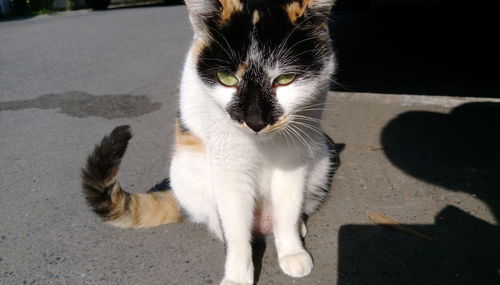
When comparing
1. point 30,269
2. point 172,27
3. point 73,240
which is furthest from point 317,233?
point 172,27

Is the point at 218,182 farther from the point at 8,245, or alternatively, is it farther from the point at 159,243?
the point at 8,245

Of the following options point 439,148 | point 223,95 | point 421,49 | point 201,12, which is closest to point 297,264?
point 223,95

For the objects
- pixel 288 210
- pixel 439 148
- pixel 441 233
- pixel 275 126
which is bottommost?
pixel 439 148

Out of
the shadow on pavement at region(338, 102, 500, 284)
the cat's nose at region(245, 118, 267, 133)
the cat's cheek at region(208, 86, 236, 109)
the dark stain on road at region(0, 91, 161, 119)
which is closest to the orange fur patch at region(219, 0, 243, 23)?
the cat's cheek at region(208, 86, 236, 109)

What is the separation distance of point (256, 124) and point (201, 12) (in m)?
0.50

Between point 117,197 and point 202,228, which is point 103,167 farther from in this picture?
point 202,228

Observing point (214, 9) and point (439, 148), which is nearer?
point (214, 9)

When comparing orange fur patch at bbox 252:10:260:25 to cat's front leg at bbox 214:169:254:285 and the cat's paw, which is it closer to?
cat's front leg at bbox 214:169:254:285

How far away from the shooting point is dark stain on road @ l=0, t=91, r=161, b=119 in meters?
3.32

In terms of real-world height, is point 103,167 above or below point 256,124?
below

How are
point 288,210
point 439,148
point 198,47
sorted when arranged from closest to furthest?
point 198,47 → point 288,210 → point 439,148

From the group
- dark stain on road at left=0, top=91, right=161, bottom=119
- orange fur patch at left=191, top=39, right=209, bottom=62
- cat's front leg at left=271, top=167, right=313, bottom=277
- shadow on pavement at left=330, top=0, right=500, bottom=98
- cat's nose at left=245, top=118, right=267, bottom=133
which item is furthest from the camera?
shadow on pavement at left=330, top=0, right=500, bottom=98

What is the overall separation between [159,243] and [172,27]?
6857mm

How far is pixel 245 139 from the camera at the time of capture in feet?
4.72
